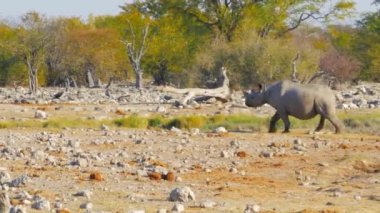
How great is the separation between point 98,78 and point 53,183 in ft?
167

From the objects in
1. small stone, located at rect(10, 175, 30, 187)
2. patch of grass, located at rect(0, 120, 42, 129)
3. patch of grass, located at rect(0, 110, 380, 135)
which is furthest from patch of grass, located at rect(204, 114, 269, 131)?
small stone, located at rect(10, 175, 30, 187)

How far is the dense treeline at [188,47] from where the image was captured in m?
49.3

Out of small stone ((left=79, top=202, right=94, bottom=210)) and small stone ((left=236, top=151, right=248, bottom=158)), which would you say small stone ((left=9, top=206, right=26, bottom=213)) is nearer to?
small stone ((left=79, top=202, right=94, bottom=210))

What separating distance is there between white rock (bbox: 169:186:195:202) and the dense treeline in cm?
3116

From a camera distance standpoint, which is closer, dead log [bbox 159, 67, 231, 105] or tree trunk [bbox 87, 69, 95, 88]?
dead log [bbox 159, 67, 231, 105]

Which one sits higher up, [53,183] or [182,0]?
[182,0]

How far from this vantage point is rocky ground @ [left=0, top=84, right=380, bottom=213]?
1312 centimetres

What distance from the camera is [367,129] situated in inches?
1053

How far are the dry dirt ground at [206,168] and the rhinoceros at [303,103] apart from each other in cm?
55

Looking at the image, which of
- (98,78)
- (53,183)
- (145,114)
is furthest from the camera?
(98,78)

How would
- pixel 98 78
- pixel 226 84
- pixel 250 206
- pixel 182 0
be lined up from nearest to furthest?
pixel 250 206 < pixel 226 84 < pixel 182 0 < pixel 98 78

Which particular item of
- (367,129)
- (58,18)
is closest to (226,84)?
(367,129)

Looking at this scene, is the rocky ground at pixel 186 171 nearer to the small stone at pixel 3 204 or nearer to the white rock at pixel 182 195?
the white rock at pixel 182 195

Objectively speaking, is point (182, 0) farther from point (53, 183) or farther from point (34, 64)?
point (53, 183)
